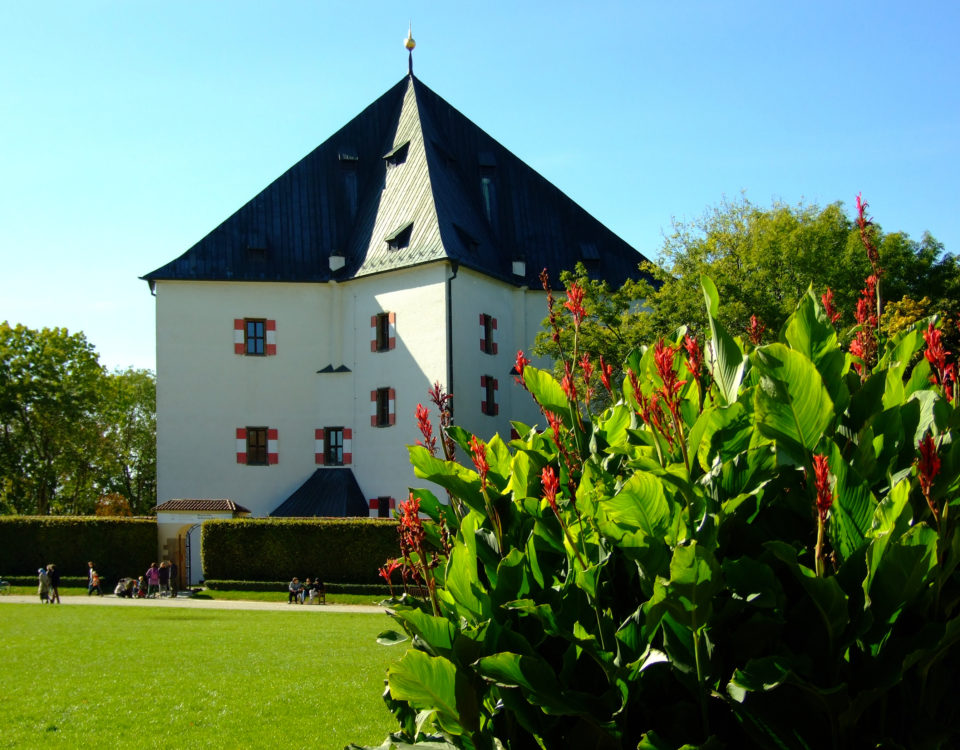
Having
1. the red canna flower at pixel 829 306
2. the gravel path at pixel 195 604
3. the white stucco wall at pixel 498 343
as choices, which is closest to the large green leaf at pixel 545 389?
the red canna flower at pixel 829 306

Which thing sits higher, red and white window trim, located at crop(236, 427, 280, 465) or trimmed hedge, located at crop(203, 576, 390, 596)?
red and white window trim, located at crop(236, 427, 280, 465)

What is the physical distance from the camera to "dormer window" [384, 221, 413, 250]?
38219mm

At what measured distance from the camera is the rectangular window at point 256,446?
128 feet

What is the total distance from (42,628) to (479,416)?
62.3 feet

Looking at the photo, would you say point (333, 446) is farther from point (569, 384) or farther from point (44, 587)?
point (569, 384)

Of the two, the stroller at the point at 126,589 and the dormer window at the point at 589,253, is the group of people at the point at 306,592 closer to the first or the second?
the stroller at the point at 126,589

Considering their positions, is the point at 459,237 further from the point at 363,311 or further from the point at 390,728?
the point at 390,728

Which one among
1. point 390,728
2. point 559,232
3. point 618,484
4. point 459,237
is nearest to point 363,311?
point 459,237

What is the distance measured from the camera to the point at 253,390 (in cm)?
3966

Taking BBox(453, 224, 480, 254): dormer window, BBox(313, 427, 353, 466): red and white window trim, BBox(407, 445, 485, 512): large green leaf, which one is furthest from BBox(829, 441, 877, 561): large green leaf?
BBox(313, 427, 353, 466): red and white window trim

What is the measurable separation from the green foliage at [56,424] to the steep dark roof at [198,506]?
81.5ft

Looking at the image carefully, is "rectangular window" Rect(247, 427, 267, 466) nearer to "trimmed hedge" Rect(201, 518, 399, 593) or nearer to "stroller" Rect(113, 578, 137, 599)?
"trimmed hedge" Rect(201, 518, 399, 593)

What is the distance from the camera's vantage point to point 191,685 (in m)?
13.2

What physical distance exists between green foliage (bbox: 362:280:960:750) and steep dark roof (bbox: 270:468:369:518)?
111 ft
